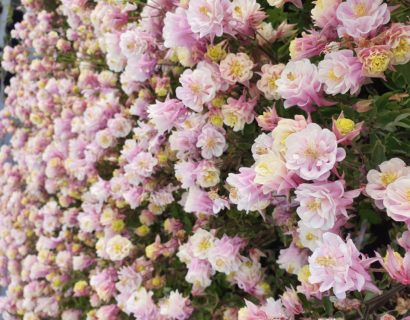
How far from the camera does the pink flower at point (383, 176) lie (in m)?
0.83

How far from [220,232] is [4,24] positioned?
10.4 ft

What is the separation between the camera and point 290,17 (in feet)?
4.38

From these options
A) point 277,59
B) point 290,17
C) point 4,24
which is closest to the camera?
point 277,59

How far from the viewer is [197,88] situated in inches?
42.6

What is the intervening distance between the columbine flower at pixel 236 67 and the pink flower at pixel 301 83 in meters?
0.18

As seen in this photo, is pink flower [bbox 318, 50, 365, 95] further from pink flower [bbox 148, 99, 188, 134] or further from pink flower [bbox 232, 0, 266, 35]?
pink flower [bbox 148, 99, 188, 134]

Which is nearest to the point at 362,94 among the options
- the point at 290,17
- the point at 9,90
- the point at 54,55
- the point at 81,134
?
the point at 290,17

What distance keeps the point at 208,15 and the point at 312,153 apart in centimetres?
39

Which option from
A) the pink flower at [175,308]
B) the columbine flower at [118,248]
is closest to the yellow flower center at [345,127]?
the pink flower at [175,308]

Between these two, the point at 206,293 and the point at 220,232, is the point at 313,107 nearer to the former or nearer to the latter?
the point at 220,232

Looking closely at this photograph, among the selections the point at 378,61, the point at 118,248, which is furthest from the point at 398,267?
the point at 118,248

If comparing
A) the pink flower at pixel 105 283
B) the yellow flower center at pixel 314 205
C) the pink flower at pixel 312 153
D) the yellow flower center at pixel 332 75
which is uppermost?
the yellow flower center at pixel 332 75

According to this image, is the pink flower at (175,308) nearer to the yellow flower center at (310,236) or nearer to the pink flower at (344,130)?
the yellow flower center at (310,236)

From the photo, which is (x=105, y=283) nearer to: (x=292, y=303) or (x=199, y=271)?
(x=199, y=271)
